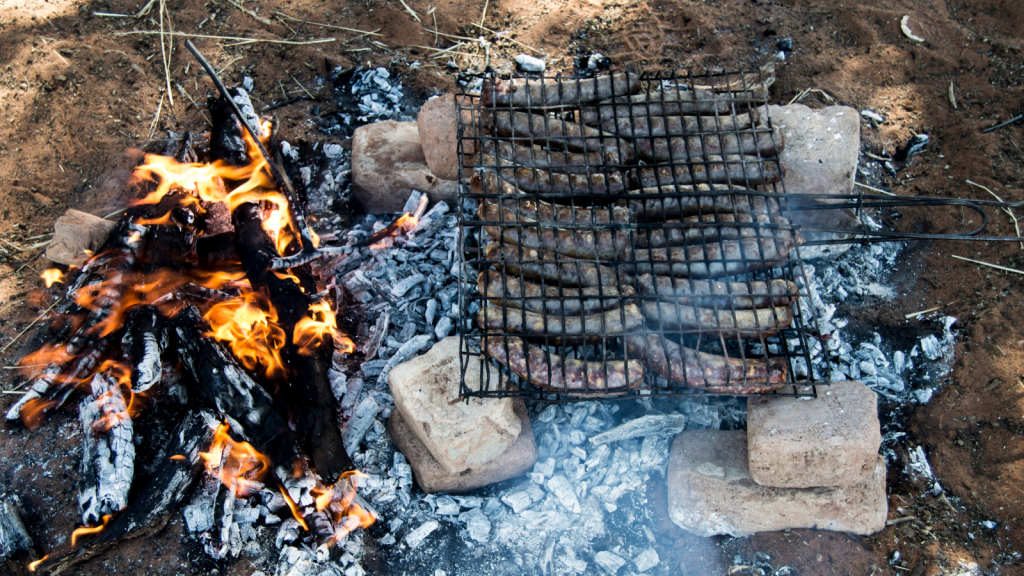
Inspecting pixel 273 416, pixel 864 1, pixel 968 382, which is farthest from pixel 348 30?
pixel 968 382

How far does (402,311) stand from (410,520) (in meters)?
1.71

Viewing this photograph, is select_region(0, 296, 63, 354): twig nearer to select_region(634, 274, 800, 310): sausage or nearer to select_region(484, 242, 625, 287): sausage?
select_region(484, 242, 625, 287): sausage

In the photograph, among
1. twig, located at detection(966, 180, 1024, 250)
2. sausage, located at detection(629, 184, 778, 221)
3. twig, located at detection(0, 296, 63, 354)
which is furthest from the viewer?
twig, located at detection(966, 180, 1024, 250)

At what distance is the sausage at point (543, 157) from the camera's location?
427 cm

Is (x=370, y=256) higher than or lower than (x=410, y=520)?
higher

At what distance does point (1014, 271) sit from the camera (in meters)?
5.05

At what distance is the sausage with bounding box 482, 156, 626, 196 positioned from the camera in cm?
420

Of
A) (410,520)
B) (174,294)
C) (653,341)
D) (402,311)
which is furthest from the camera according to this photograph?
(402,311)

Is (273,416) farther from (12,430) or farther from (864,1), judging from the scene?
(864,1)

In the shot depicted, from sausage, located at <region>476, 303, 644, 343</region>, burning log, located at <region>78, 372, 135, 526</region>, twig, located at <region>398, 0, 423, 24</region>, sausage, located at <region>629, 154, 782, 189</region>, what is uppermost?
twig, located at <region>398, 0, 423, 24</region>

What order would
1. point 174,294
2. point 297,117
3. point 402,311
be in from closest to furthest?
point 174,294, point 402,311, point 297,117

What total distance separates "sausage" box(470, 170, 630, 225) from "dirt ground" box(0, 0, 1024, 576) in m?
2.04

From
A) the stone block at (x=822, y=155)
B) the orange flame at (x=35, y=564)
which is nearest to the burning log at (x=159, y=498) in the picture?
the orange flame at (x=35, y=564)

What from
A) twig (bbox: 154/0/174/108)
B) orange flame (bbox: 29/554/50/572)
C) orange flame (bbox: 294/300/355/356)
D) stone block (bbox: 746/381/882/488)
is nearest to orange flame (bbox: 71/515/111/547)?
orange flame (bbox: 29/554/50/572)
